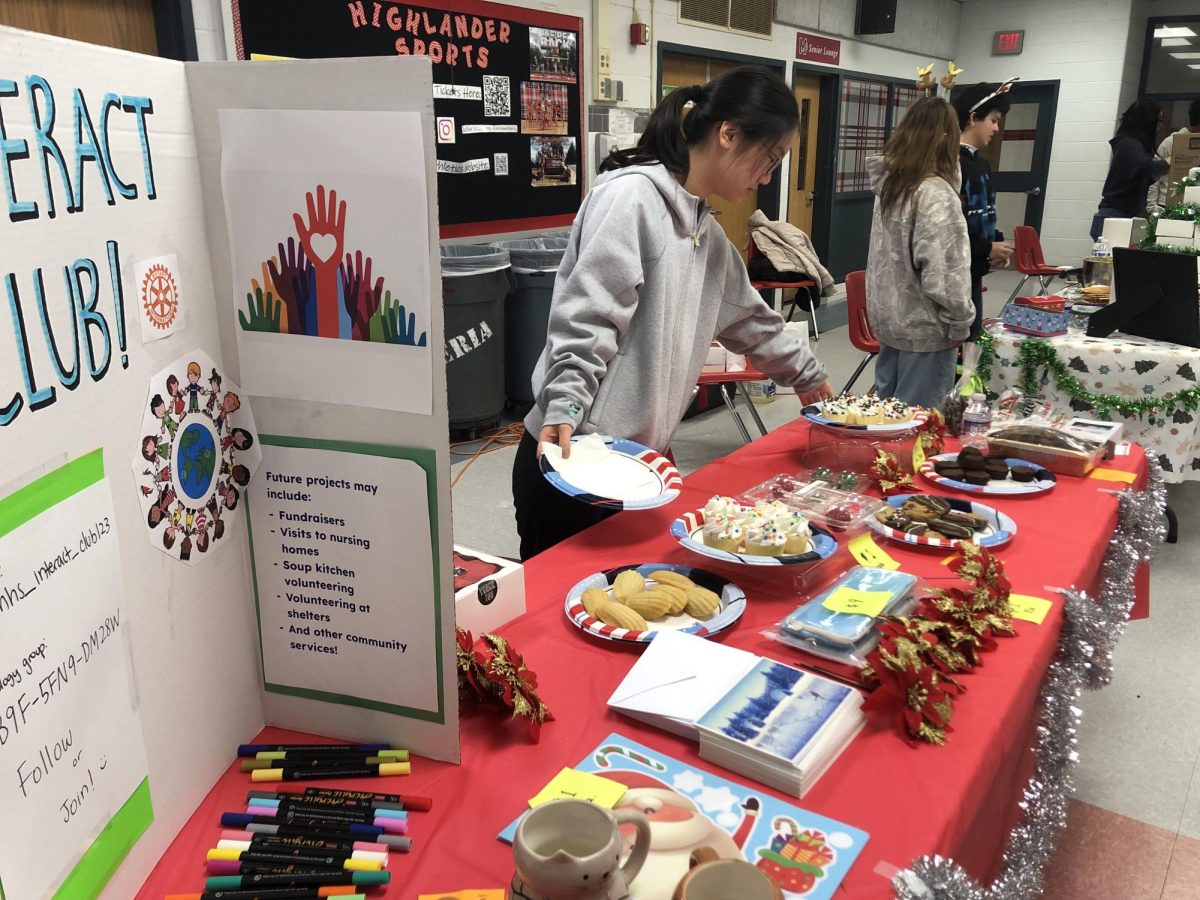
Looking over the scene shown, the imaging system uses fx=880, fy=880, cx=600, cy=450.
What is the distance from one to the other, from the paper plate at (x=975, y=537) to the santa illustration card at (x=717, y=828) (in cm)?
74

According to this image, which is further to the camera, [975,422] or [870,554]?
[975,422]

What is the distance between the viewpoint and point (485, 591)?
119 centimetres

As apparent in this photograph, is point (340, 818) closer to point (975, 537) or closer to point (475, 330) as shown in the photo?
point (975, 537)

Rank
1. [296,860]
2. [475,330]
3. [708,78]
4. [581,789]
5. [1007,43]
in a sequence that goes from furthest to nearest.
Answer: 1. [1007,43]
2. [708,78]
3. [475,330]
4. [581,789]
5. [296,860]

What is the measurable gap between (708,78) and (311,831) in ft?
22.7

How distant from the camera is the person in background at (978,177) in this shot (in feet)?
12.5

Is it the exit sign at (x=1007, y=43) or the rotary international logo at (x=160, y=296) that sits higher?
the exit sign at (x=1007, y=43)

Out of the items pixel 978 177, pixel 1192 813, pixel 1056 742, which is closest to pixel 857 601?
pixel 1056 742

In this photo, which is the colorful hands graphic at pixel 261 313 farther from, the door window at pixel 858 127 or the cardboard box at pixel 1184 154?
the door window at pixel 858 127

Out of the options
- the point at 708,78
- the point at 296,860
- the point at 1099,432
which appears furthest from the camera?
the point at 708,78

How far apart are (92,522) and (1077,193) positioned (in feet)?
36.7

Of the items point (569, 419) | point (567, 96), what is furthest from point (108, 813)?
point (567, 96)

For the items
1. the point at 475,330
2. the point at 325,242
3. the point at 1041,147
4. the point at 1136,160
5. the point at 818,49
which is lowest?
the point at 475,330

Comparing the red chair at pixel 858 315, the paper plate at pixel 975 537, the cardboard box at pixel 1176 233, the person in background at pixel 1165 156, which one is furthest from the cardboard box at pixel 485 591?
the person in background at pixel 1165 156
